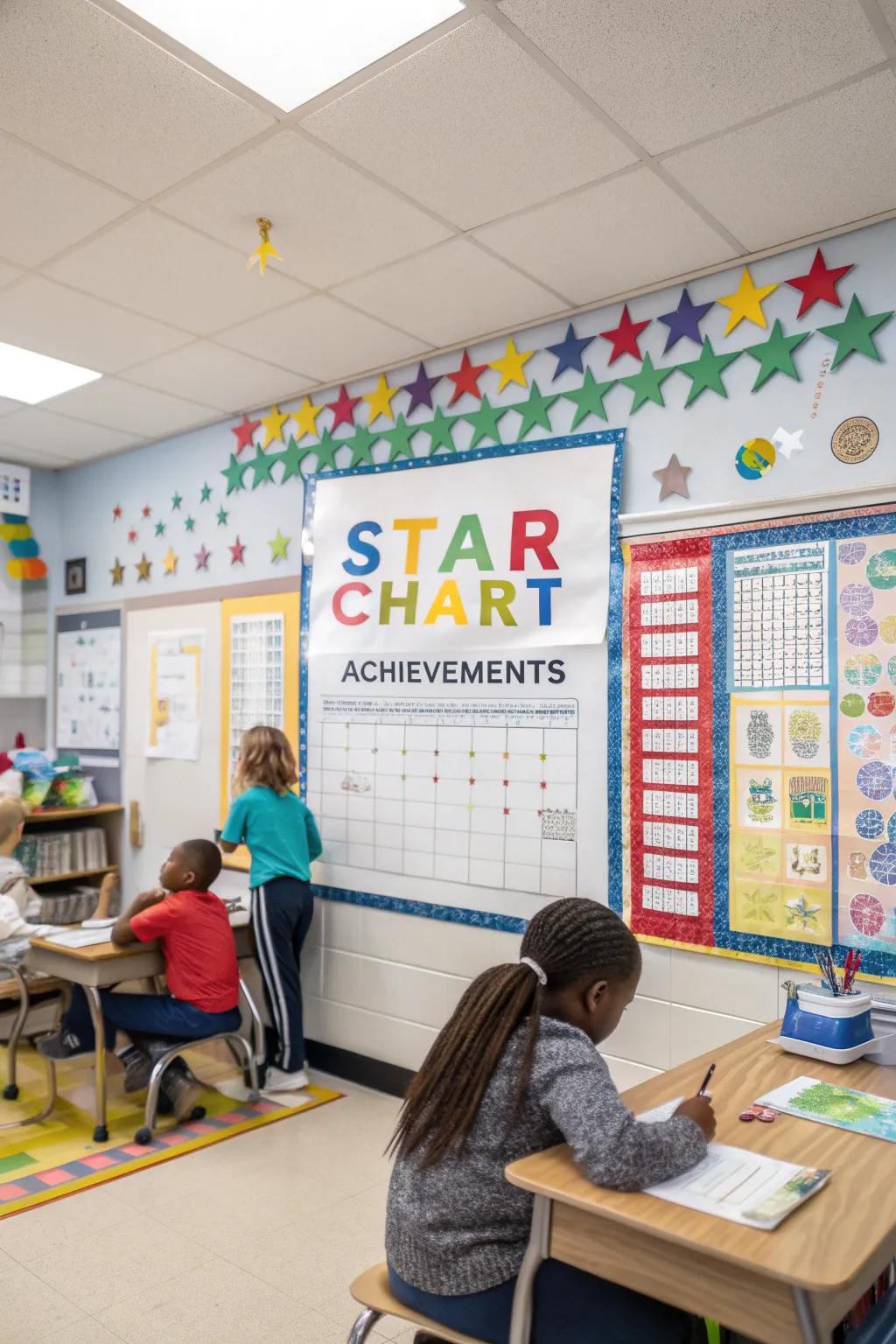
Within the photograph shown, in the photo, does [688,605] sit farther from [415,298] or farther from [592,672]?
[415,298]

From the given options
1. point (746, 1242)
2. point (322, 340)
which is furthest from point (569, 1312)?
point (322, 340)

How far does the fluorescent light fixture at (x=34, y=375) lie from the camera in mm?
3846

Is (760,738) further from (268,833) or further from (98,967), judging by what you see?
(98,967)

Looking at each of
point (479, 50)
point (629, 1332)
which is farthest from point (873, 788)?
point (479, 50)

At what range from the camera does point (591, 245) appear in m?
2.86

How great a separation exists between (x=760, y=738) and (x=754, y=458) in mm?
814

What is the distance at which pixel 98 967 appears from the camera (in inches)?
131

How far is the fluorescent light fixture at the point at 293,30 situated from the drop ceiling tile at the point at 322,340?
45.4 inches

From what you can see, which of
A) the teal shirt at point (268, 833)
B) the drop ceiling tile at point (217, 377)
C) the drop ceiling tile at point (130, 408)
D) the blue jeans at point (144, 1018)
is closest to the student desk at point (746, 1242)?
the blue jeans at point (144, 1018)

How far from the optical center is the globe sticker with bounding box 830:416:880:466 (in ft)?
8.84

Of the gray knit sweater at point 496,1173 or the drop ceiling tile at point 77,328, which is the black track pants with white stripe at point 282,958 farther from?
the gray knit sweater at point 496,1173

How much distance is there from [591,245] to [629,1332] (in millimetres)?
2594

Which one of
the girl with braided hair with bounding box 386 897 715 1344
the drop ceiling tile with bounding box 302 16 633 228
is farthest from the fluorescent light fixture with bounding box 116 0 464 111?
the girl with braided hair with bounding box 386 897 715 1344

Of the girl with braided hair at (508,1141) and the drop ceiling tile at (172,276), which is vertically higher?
the drop ceiling tile at (172,276)
